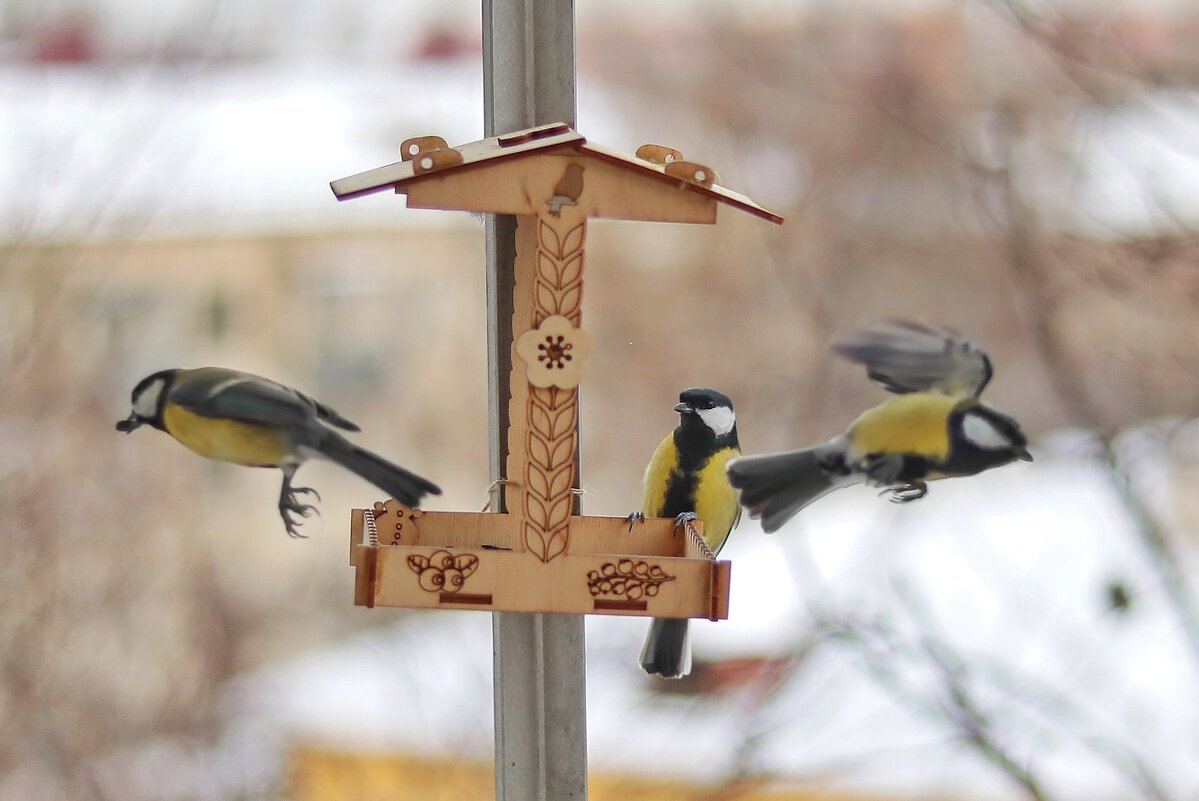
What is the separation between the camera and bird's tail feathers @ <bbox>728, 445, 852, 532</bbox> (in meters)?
0.89

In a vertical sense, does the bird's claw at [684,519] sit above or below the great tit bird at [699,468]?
below

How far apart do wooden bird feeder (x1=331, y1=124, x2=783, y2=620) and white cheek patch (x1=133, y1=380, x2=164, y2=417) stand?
208 millimetres

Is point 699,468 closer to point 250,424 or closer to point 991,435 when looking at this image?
point 991,435

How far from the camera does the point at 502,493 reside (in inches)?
41.9

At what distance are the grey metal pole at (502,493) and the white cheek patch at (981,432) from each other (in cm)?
42

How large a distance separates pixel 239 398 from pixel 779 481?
17.3 inches

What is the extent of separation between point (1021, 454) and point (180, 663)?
32.8 inches

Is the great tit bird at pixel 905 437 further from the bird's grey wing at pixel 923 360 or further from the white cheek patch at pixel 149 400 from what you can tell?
the white cheek patch at pixel 149 400

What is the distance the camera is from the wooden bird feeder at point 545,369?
32.1 inches

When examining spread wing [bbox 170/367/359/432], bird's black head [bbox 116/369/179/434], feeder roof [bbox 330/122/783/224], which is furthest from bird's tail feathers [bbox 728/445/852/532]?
bird's black head [bbox 116/369/179/434]

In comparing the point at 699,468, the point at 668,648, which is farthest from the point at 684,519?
the point at 668,648

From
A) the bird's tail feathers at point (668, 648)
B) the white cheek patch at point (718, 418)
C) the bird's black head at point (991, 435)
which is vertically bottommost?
the bird's tail feathers at point (668, 648)

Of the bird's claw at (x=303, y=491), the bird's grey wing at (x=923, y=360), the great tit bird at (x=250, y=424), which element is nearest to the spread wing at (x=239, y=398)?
the great tit bird at (x=250, y=424)

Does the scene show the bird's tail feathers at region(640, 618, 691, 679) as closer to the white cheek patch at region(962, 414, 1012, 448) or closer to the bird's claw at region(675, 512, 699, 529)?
the bird's claw at region(675, 512, 699, 529)
